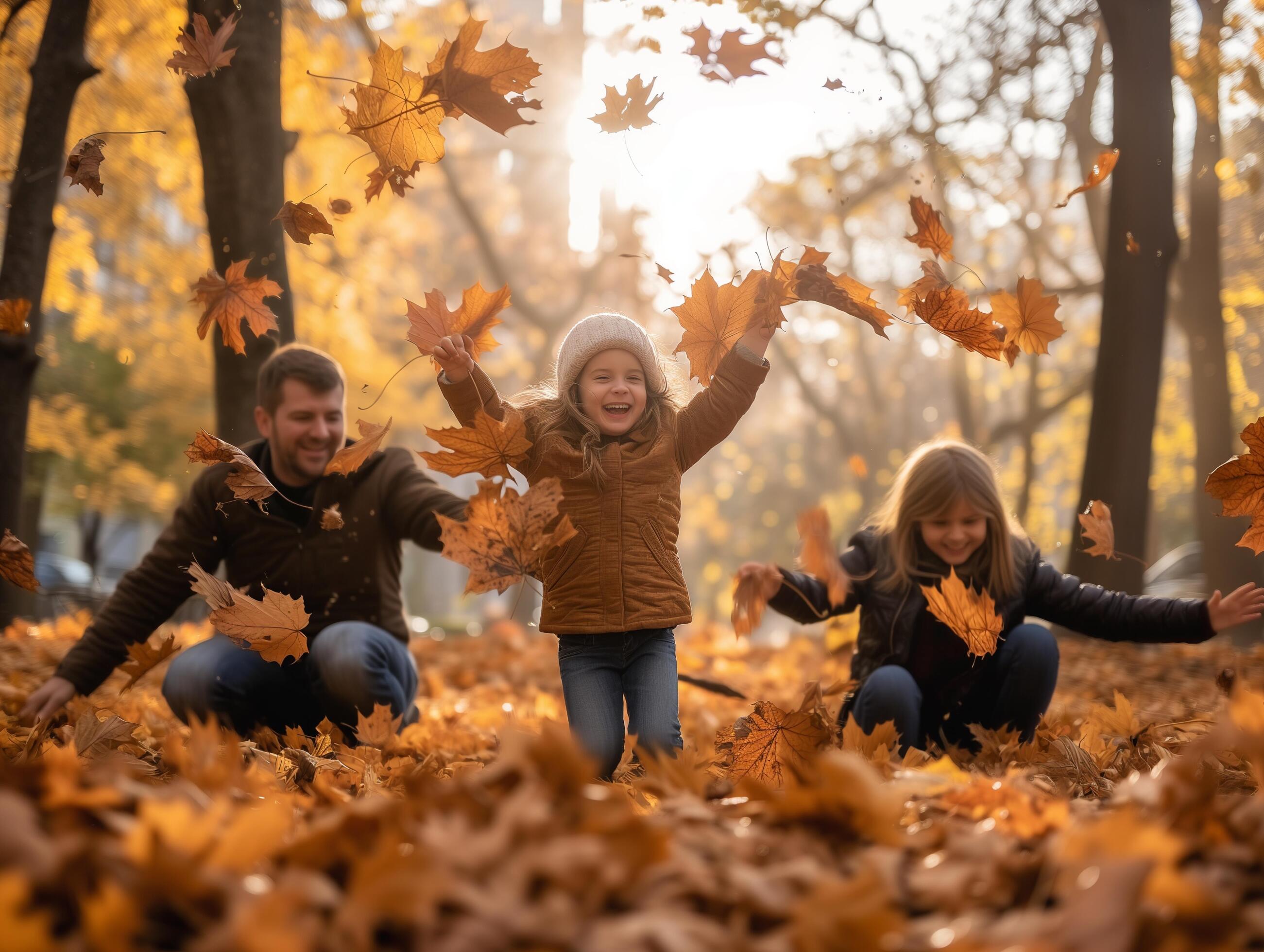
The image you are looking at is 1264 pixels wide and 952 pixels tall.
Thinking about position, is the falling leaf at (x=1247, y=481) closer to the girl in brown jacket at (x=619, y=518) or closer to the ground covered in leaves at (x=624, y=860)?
the ground covered in leaves at (x=624, y=860)

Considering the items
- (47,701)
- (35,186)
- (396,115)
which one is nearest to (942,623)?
(396,115)

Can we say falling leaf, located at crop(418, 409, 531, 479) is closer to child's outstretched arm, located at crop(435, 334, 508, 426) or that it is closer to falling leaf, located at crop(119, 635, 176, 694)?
child's outstretched arm, located at crop(435, 334, 508, 426)

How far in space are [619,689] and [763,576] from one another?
0.57 m

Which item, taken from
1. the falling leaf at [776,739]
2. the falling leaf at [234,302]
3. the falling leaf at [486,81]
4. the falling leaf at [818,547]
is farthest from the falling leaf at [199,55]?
the falling leaf at [776,739]

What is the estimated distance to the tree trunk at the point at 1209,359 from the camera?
682 cm

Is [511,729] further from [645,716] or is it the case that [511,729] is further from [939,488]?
[939,488]

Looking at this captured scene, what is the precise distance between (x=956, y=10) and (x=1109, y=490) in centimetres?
423

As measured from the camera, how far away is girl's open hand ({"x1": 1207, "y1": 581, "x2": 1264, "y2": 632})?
2369 millimetres

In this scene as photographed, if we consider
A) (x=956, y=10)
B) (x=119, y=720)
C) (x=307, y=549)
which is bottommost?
(x=119, y=720)

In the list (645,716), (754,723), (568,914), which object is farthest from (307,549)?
(568,914)

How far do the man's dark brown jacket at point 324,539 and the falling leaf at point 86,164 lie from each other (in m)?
0.90

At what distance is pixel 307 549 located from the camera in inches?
119

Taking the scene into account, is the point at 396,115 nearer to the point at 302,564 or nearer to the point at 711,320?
the point at 711,320

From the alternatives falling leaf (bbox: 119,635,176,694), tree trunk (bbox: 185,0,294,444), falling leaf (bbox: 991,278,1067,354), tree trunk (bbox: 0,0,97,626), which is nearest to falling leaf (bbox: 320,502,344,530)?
falling leaf (bbox: 119,635,176,694)
